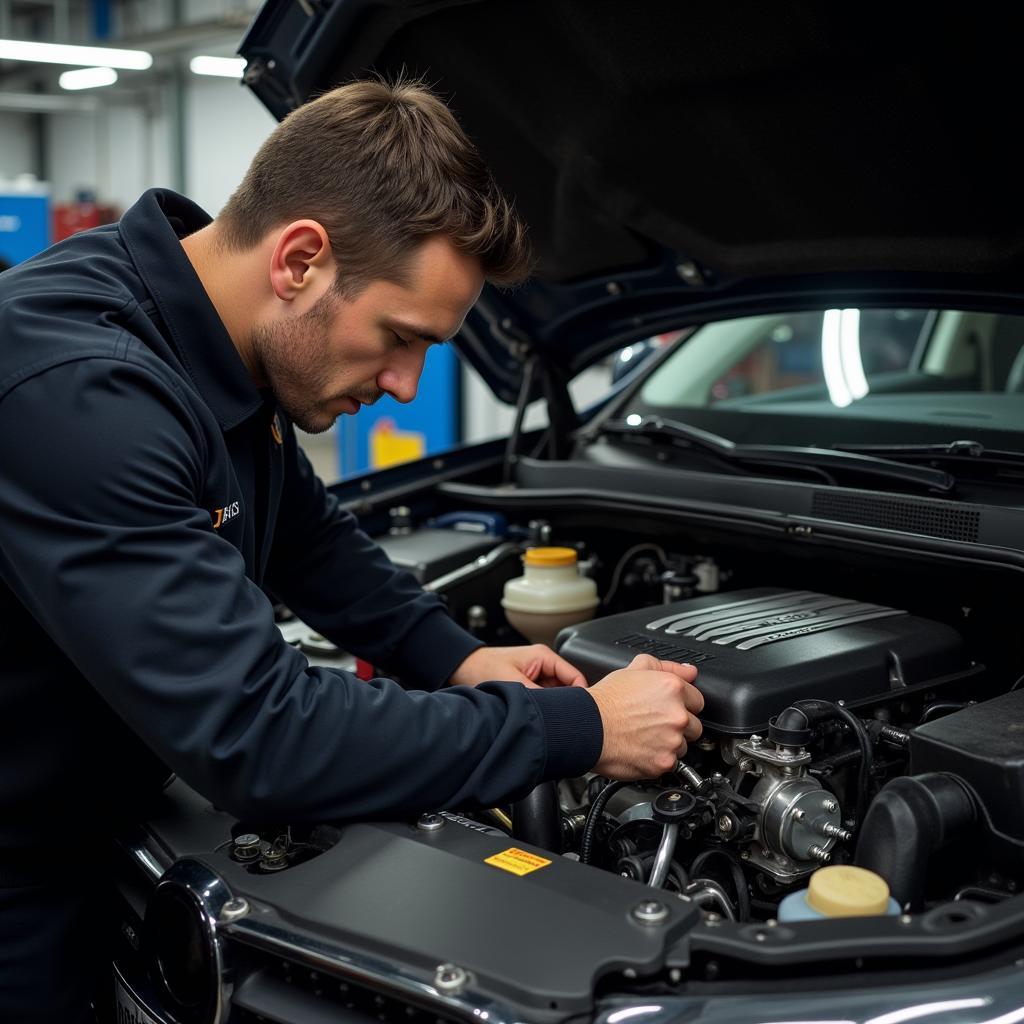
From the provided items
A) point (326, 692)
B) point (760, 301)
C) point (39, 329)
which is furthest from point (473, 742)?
point (760, 301)

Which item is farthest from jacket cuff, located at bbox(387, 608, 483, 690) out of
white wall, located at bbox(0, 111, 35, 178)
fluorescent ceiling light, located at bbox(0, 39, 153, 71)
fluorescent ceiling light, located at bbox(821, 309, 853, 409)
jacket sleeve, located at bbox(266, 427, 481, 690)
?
white wall, located at bbox(0, 111, 35, 178)

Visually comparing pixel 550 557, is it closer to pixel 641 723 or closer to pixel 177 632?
pixel 641 723

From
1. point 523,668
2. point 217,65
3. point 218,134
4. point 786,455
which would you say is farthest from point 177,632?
point 218,134

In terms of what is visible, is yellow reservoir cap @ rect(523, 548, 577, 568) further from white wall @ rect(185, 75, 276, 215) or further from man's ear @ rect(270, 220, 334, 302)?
white wall @ rect(185, 75, 276, 215)

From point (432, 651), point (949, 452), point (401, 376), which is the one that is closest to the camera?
point (401, 376)

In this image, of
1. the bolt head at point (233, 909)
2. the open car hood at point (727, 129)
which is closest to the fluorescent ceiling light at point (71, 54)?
the open car hood at point (727, 129)

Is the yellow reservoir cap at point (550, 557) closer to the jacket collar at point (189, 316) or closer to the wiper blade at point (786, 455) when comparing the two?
the wiper blade at point (786, 455)

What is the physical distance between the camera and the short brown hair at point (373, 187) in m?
1.34

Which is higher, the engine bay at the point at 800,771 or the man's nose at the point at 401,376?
the man's nose at the point at 401,376

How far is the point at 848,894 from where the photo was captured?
3.63ft

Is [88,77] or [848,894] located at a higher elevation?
[88,77]

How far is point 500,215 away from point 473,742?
64 cm

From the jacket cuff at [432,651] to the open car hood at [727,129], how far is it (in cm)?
84

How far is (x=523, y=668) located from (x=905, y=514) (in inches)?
24.8
